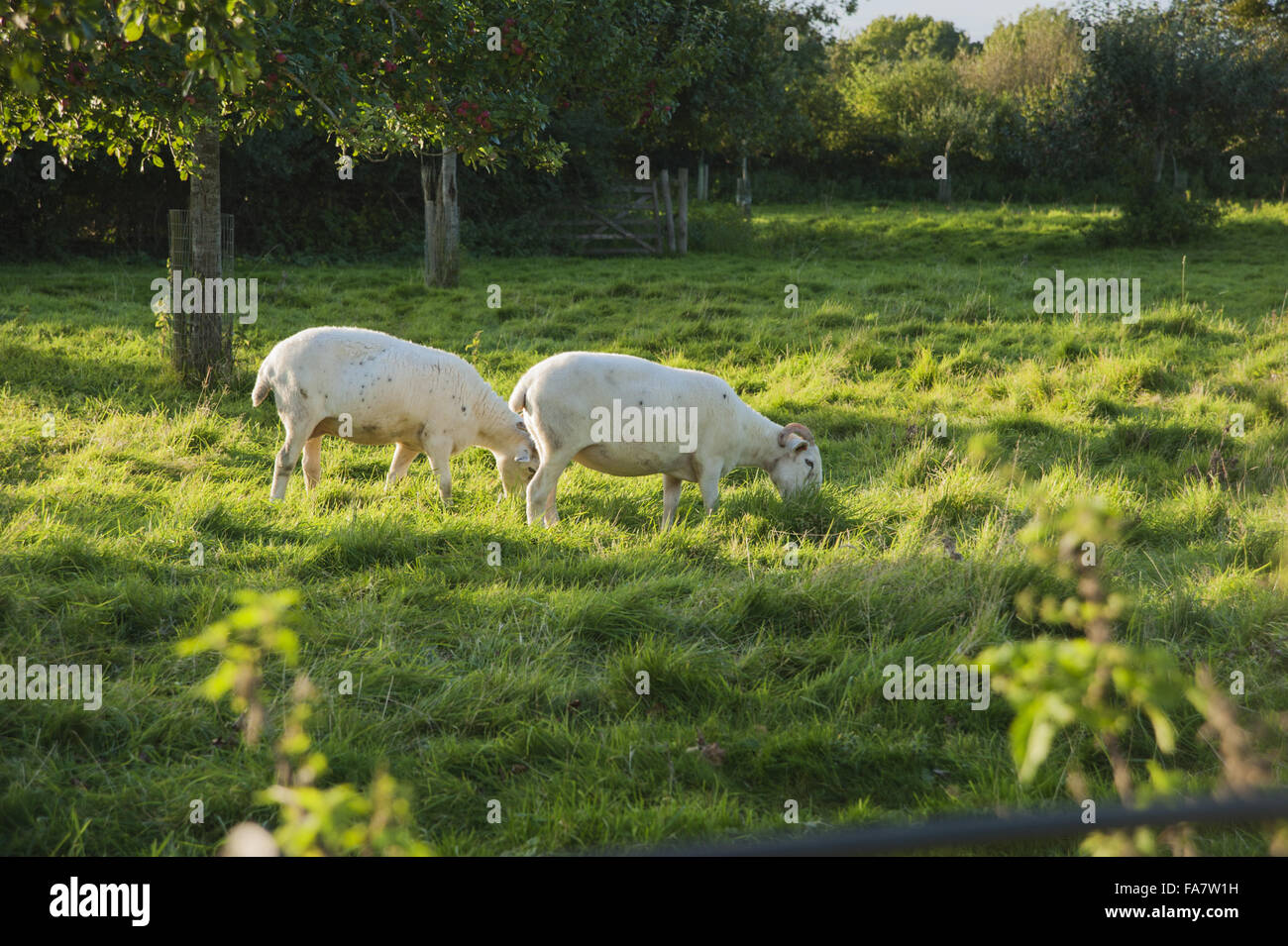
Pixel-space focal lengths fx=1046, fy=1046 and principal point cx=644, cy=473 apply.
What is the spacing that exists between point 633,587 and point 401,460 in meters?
3.35

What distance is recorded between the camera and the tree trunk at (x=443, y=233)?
722 inches

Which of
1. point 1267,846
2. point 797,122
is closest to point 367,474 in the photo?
point 1267,846

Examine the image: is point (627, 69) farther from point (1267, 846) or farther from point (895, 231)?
point (1267, 846)

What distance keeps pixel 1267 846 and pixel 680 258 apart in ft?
66.2

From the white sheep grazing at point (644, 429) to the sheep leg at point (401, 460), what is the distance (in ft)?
3.87

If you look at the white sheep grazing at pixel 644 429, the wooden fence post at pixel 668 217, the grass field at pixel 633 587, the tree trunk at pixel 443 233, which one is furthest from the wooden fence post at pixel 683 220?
the white sheep grazing at pixel 644 429

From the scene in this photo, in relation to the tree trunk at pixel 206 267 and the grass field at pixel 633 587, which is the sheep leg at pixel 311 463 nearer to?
the grass field at pixel 633 587

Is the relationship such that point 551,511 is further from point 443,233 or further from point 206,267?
point 443,233

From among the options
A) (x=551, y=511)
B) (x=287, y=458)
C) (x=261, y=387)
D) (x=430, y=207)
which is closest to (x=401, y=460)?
(x=287, y=458)

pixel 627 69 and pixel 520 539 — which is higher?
pixel 627 69

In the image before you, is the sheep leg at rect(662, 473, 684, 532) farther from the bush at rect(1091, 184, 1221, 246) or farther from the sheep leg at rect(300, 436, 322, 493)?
the bush at rect(1091, 184, 1221, 246)

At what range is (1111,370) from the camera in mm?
10852

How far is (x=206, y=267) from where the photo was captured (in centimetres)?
1061

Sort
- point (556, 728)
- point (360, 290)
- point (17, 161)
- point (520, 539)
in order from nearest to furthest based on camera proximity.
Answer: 1. point (556, 728)
2. point (520, 539)
3. point (360, 290)
4. point (17, 161)
